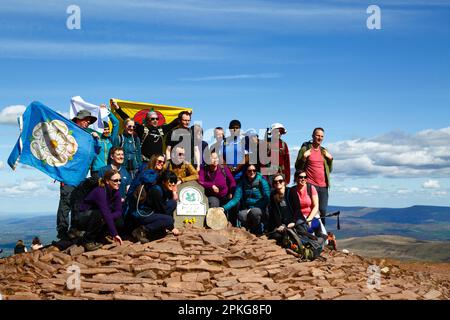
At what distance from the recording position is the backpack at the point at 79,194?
14484 millimetres

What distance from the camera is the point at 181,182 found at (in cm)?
1559

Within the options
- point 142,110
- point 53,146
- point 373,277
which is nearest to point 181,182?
point 53,146

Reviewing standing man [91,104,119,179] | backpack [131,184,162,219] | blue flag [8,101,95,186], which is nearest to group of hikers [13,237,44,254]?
blue flag [8,101,95,186]

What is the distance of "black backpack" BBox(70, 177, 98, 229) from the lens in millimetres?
14484

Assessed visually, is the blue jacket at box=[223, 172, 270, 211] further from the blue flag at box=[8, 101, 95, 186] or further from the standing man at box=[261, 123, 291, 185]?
the blue flag at box=[8, 101, 95, 186]

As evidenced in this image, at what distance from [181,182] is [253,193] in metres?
1.91

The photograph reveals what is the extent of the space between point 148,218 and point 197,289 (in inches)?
103

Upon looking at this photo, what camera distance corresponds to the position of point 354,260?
17.0 metres

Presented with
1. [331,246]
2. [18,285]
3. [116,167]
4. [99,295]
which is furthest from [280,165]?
[18,285]

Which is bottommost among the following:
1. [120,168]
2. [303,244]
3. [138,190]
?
[303,244]

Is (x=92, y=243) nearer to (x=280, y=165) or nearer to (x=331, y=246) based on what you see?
(x=280, y=165)

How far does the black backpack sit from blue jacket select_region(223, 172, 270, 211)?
138 inches

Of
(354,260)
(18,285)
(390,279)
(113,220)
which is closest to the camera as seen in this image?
(18,285)

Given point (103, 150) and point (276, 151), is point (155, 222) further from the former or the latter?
point (276, 151)
